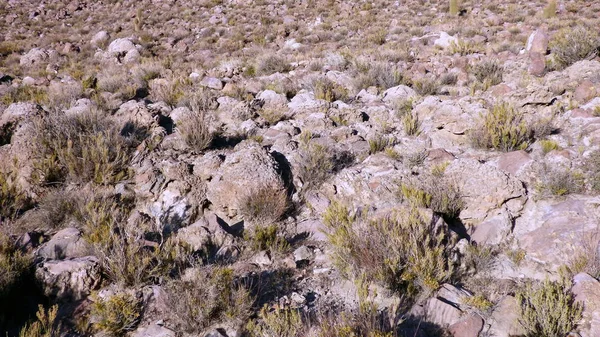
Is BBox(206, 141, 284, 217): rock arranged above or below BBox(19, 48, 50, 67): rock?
below

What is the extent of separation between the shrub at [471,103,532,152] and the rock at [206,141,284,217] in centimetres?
262

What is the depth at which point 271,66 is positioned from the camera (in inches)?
361

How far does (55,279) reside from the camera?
10.2 ft

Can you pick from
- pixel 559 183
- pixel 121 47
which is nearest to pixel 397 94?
pixel 559 183

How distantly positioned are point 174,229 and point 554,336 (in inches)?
136

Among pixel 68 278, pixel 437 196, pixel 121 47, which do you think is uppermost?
pixel 121 47

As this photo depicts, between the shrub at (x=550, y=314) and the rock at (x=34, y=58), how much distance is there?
13538mm

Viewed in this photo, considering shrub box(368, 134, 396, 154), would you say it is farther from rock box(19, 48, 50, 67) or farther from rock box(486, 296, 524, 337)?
rock box(19, 48, 50, 67)

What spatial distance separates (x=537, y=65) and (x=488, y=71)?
818 millimetres

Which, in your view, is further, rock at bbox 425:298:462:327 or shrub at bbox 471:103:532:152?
shrub at bbox 471:103:532:152

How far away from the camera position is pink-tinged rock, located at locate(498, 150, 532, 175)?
13.6 feet

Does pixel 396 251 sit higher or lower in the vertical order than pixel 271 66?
lower

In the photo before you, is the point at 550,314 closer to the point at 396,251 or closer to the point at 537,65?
the point at 396,251

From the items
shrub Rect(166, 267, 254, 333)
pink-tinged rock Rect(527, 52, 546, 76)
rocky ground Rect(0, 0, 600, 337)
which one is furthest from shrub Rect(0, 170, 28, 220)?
pink-tinged rock Rect(527, 52, 546, 76)
